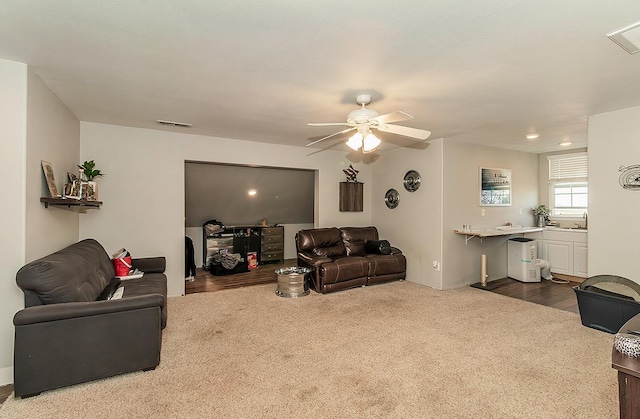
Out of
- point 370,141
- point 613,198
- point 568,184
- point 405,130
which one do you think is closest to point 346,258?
point 370,141

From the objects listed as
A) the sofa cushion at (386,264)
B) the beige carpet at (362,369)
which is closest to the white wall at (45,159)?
the beige carpet at (362,369)

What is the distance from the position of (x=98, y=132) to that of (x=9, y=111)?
187 cm

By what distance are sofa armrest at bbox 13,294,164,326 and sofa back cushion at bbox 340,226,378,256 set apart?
3.51 metres

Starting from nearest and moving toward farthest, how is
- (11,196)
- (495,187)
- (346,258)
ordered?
(11,196) → (346,258) → (495,187)

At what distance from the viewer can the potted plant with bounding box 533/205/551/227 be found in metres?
6.04

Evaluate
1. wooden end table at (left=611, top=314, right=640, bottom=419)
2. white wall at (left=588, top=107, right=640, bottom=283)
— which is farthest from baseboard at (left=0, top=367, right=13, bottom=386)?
white wall at (left=588, top=107, right=640, bottom=283)

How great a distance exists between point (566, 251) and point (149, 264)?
6812 millimetres

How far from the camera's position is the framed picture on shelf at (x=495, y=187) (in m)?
5.42

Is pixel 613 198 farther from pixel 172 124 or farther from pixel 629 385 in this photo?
pixel 172 124

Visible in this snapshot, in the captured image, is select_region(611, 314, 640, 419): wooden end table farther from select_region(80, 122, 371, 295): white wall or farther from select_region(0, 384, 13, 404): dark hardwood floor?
select_region(80, 122, 371, 295): white wall

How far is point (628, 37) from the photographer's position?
190 centimetres

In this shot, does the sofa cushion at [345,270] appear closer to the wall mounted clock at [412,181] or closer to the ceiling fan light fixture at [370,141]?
the wall mounted clock at [412,181]

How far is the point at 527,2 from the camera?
1.59 m

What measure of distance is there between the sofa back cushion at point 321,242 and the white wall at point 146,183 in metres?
1.53
